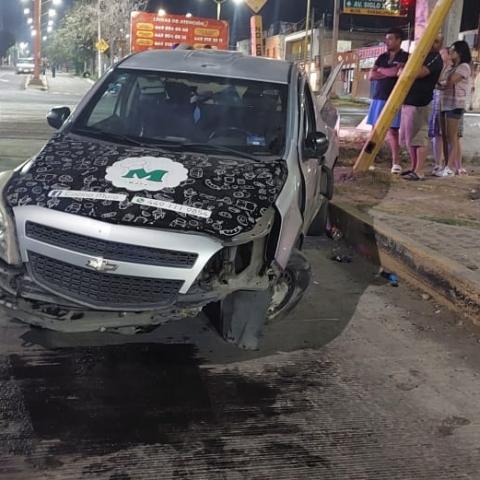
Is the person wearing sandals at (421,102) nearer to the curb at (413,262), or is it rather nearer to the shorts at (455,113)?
the shorts at (455,113)

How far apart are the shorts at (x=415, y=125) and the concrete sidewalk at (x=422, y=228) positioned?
0.60m

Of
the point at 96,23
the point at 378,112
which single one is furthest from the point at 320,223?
the point at 96,23

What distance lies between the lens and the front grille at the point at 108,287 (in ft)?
11.3

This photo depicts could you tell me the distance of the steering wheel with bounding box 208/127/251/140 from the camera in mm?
4785

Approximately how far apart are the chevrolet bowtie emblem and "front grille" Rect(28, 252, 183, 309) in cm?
4

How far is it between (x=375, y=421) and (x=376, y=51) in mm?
40512

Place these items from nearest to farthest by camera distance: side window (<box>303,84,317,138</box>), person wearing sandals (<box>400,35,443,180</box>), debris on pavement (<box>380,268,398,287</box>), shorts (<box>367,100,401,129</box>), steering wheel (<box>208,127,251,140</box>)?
steering wheel (<box>208,127,251,140</box>) < side window (<box>303,84,317,138</box>) < debris on pavement (<box>380,268,398,287</box>) < person wearing sandals (<box>400,35,443,180</box>) < shorts (<box>367,100,401,129</box>)

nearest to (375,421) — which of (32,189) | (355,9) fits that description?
(32,189)

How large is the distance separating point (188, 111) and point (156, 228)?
5.70 feet

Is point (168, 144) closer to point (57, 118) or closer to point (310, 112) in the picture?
point (57, 118)

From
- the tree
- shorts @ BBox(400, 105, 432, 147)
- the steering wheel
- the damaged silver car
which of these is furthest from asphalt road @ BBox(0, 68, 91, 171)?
the tree

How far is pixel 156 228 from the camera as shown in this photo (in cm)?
346

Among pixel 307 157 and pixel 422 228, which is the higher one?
pixel 307 157

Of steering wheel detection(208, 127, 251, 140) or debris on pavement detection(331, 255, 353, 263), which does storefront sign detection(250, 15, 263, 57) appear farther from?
steering wheel detection(208, 127, 251, 140)
